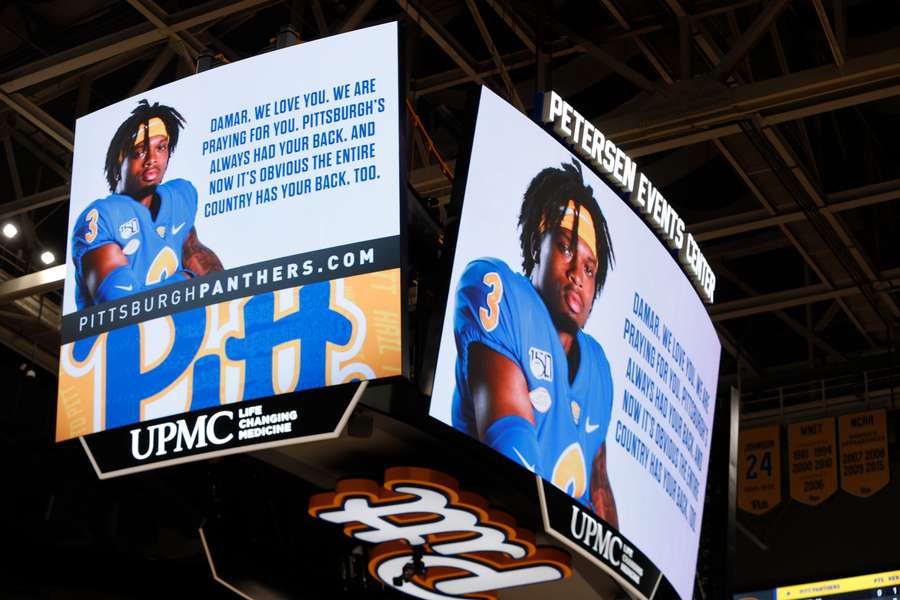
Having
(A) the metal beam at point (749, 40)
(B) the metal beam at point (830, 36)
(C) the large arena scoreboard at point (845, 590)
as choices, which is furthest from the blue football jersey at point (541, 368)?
(C) the large arena scoreboard at point (845, 590)

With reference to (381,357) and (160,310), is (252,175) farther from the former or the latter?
(381,357)

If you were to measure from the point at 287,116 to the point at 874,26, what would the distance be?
7970 millimetres

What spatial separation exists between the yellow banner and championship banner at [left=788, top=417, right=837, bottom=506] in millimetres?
916

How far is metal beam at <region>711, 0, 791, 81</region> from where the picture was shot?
10.7m

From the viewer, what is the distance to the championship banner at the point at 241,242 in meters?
6.35

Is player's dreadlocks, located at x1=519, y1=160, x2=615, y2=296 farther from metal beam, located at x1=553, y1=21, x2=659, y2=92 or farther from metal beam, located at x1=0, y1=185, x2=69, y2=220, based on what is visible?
metal beam, located at x1=0, y1=185, x2=69, y2=220

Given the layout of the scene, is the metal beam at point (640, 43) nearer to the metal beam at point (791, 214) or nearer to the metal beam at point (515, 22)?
the metal beam at point (515, 22)

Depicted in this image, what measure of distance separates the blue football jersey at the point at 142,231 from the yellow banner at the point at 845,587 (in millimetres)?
11072

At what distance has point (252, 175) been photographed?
680cm

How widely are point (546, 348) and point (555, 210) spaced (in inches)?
27.2

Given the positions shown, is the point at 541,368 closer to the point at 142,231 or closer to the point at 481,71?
the point at 142,231

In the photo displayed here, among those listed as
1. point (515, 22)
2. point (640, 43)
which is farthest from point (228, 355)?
point (640, 43)

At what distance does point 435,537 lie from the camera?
753cm

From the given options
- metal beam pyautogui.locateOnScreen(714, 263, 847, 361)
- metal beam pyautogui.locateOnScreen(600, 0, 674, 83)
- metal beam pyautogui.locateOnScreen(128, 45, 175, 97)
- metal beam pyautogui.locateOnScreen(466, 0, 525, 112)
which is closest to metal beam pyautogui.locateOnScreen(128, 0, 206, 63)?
metal beam pyautogui.locateOnScreen(128, 45, 175, 97)
